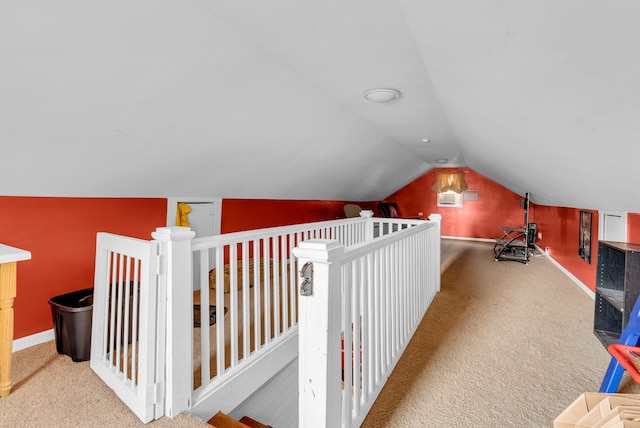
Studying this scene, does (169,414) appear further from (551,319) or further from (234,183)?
(551,319)

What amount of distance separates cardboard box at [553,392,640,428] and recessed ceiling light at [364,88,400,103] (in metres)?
2.13

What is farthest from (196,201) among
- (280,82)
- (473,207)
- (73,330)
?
(473,207)

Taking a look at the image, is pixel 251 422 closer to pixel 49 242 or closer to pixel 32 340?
pixel 32 340

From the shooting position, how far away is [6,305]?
1602 mm

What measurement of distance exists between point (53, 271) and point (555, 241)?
21.7 ft

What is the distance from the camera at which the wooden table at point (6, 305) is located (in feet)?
5.19

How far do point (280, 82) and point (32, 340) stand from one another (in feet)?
8.55

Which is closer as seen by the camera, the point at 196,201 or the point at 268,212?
the point at 196,201

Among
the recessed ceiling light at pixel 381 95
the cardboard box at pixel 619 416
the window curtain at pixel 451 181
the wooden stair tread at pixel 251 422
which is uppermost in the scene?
the recessed ceiling light at pixel 381 95

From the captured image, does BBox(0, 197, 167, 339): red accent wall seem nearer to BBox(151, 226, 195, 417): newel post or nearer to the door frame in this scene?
the door frame

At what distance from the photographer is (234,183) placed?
340 cm

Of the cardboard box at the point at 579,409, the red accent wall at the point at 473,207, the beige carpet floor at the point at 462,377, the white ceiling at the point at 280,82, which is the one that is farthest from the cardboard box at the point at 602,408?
the red accent wall at the point at 473,207

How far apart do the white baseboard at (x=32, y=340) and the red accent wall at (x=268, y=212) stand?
1.80 metres

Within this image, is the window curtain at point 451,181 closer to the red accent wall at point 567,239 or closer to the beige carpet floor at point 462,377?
the red accent wall at point 567,239
